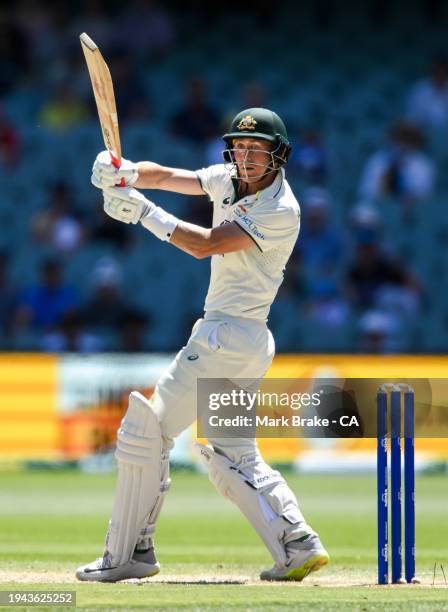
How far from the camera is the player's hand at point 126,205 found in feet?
16.1

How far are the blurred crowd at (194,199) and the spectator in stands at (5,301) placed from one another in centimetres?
1

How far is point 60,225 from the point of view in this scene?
1271 centimetres

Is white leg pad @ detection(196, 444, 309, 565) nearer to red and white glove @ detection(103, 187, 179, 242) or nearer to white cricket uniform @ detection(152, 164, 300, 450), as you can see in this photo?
white cricket uniform @ detection(152, 164, 300, 450)

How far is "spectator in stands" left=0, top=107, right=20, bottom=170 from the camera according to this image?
1360 cm

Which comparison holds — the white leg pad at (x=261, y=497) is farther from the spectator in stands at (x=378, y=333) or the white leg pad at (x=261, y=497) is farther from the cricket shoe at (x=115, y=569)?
the spectator in stands at (x=378, y=333)

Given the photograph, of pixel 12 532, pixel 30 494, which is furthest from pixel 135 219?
pixel 30 494

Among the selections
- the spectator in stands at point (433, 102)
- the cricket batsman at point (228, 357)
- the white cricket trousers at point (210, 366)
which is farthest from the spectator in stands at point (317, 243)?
the white cricket trousers at point (210, 366)

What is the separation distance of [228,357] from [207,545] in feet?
6.20

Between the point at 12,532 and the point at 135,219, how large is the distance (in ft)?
9.02

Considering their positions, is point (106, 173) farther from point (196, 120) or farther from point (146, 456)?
point (196, 120)

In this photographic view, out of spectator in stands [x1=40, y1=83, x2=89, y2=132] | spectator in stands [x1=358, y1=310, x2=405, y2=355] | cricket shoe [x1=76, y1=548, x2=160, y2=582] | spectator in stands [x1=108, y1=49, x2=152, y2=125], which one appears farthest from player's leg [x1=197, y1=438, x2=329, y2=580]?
spectator in stands [x1=40, y1=83, x2=89, y2=132]

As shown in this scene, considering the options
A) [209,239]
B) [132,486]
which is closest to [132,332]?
[132,486]

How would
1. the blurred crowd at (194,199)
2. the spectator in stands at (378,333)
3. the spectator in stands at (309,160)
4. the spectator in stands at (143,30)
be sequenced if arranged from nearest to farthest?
1. the spectator in stands at (378,333)
2. the blurred crowd at (194,199)
3. the spectator in stands at (309,160)
4. the spectator in stands at (143,30)

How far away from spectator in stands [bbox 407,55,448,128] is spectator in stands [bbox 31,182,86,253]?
3.37 m
